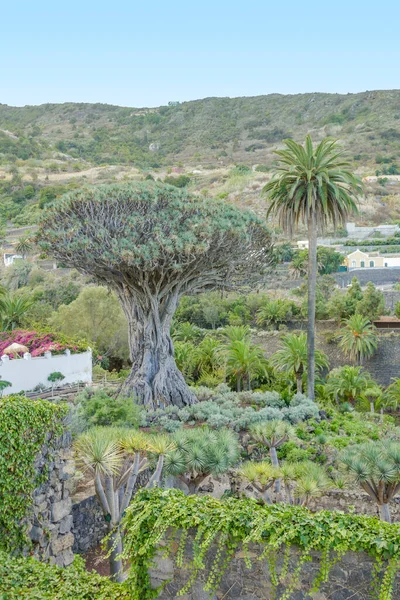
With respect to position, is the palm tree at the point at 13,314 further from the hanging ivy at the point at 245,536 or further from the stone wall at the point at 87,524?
the hanging ivy at the point at 245,536

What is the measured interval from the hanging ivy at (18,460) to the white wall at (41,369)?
11.6 meters

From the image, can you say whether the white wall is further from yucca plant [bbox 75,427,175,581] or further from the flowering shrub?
yucca plant [bbox 75,427,175,581]

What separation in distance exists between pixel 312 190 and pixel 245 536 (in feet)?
47.1

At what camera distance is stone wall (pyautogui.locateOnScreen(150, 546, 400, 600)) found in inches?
213

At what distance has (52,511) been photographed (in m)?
7.90

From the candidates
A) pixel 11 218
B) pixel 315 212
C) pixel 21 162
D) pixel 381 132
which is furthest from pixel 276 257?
pixel 381 132

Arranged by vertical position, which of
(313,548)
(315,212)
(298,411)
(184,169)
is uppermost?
(184,169)

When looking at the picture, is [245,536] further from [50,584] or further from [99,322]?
[99,322]

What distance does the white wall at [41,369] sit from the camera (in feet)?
61.1

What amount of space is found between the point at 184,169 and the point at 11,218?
3267cm

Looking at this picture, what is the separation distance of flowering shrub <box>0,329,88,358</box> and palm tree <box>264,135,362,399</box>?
8.73m

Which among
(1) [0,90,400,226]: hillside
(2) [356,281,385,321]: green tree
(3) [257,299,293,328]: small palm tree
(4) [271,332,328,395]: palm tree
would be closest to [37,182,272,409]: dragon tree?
(4) [271,332,328,395]: palm tree

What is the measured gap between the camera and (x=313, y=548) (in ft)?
17.9

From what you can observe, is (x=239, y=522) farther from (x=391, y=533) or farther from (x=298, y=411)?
(x=298, y=411)
